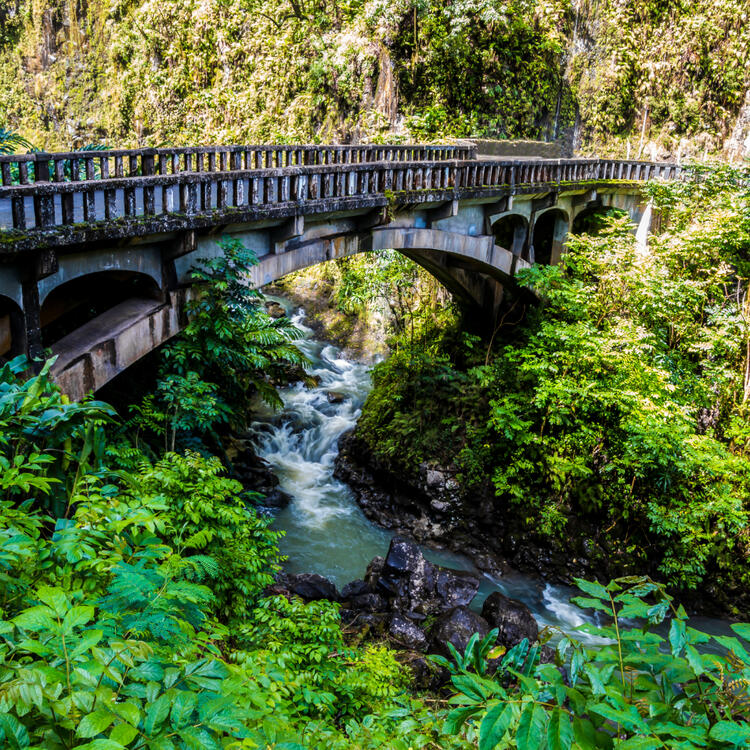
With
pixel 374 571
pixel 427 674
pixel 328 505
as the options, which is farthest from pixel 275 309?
pixel 427 674

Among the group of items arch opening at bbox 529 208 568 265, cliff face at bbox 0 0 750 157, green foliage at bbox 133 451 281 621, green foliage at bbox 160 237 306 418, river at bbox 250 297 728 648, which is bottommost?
river at bbox 250 297 728 648

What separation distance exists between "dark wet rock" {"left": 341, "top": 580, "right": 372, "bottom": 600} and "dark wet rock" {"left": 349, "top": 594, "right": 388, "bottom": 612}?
106 millimetres

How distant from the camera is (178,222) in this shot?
7.64 metres

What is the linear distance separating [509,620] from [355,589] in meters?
2.72

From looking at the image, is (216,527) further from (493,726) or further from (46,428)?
(493,726)

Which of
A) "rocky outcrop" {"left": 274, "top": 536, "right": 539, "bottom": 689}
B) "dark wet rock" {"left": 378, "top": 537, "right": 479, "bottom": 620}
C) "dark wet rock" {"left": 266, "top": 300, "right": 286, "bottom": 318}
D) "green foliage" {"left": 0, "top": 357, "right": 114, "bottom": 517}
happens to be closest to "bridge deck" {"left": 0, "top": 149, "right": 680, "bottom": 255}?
"green foliage" {"left": 0, "top": 357, "right": 114, "bottom": 517}

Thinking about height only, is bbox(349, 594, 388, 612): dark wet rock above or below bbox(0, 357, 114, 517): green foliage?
below

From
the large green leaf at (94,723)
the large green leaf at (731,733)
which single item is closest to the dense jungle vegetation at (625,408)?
the large green leaf at (731,733)

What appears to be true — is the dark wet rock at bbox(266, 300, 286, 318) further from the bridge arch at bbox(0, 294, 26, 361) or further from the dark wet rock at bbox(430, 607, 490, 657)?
the bridge arch at bbox(0, 294, 26, 361)

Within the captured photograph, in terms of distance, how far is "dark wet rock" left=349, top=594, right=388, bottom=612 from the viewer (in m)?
10.3

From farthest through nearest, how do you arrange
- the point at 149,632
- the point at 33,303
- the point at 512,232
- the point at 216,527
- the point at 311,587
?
1. the point at 512,232
2. the point at 311,587
3. the point at 33,303
4. the point at 216,527
5. the point at 149,632

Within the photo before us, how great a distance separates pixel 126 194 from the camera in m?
7.15

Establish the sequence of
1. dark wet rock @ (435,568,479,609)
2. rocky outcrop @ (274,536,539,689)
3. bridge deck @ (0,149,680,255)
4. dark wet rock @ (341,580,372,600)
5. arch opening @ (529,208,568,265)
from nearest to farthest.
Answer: bridge deck @ (0,149,680,255) → rocky outcrop @ (274,536,539,689) → dark wet rock @ (341,580,372,600) → dark wet rock @ (435,568,479,609) → arch opening @ (529,208,568,265)

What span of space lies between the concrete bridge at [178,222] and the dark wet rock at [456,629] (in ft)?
19.7
